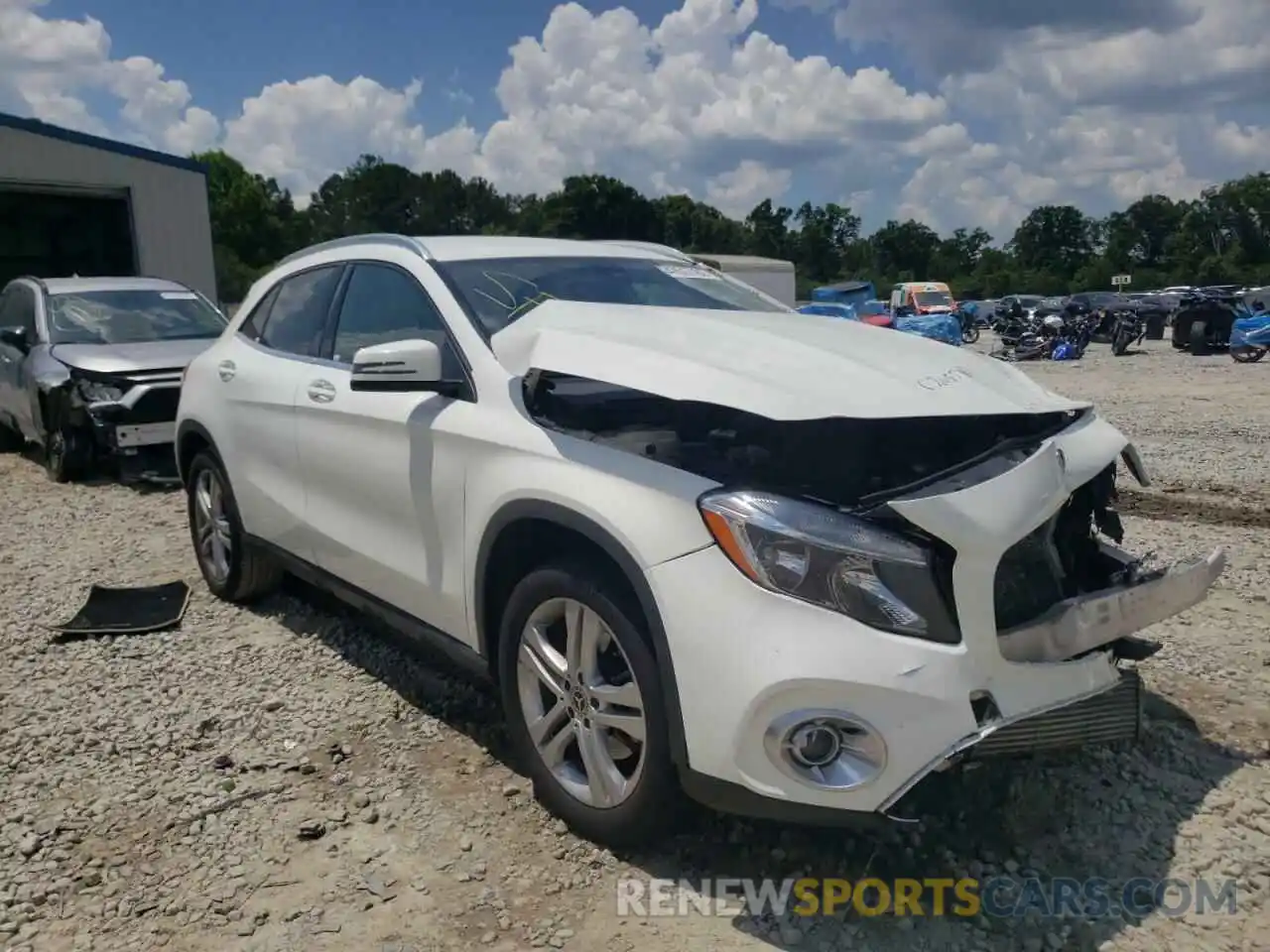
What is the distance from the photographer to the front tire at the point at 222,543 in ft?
16.7

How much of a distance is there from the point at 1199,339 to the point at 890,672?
2330 cm

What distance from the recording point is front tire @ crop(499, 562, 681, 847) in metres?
2.77

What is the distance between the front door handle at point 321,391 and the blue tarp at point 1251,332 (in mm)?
19892

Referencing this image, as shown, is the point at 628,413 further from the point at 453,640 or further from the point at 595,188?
the point at 595,188

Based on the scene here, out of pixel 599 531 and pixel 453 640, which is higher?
pixel 599 531

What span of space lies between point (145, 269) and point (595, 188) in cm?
6661

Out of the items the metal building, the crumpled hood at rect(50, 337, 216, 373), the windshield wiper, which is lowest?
the crumpled hood at rect(50, 337, 216, 373)

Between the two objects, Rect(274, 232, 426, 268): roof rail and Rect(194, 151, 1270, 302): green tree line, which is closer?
Rect(274, 232, 426, 268): roof rail

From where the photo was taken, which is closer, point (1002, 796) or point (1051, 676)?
point (1051, 676)

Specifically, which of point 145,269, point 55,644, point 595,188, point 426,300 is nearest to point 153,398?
point 55,644

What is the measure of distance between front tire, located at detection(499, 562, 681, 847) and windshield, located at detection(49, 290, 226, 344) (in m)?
7.73

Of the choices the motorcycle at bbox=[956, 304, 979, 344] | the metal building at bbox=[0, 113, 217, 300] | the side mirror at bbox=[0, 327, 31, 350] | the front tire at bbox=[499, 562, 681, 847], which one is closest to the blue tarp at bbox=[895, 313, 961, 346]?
the motorcycle at bbox=[956, 304, 979, 344]

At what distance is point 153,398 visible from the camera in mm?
8547

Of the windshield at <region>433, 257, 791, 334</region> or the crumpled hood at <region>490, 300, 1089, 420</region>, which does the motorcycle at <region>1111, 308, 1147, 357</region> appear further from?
the crumpled hood at <region>490, 300, 1089, 420</region>
